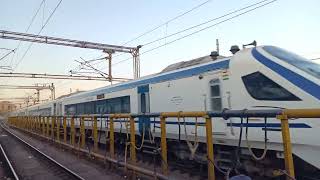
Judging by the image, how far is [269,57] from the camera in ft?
27.3

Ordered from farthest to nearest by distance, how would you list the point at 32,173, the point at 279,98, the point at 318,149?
the point at 32,173
the point at 279,98
the point at 318,149

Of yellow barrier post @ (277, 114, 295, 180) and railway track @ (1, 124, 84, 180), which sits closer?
yellow barrier post @ (277, 114, 295, 180)

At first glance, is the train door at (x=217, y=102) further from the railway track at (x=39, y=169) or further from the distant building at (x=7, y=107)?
the distant building at (x=7, y=107)

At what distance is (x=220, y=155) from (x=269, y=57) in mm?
2922

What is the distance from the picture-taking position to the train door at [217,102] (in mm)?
9227

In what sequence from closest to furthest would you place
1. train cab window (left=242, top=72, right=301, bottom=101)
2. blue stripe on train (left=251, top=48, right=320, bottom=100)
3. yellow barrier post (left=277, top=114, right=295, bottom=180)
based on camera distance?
yellow barrier post (left=277, top=114, right=295, bottom=180), blue stripe on train (left=251, top=48, right=320, bottom=100), train cab window (left=242, top=72, right=301, bottom=101)

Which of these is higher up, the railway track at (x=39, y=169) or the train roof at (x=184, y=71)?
the train roof at (x=184, y=71)

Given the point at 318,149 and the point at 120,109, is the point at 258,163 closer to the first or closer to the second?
the point at 318,149

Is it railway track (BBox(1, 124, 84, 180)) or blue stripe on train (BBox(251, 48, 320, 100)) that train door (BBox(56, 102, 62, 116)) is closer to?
railway track (BBox(1, 124, 84, 180))

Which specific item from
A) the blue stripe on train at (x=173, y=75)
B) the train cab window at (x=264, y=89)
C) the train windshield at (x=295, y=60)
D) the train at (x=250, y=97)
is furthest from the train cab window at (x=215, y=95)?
the train windshield at (x=295, y=60)

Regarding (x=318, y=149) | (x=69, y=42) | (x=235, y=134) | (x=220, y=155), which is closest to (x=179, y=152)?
(x=220, y=155)

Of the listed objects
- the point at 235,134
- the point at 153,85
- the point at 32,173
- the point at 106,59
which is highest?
the point at 106,59

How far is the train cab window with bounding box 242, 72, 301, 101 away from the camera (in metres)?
7.61

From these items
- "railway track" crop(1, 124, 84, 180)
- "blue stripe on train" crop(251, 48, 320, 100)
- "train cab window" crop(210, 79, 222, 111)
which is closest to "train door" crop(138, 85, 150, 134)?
"railway track" crop(1, 124, 84, 180)
